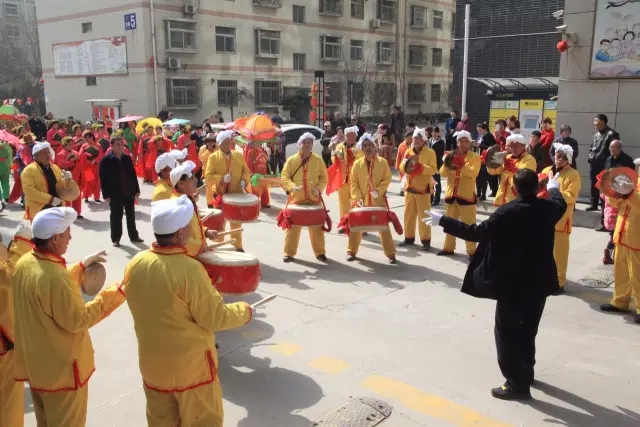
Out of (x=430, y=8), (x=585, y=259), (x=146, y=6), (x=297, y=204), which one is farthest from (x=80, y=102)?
(x=585, y=259)

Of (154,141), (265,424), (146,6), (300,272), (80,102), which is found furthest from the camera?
(80,102)

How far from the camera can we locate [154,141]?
49.3 feet

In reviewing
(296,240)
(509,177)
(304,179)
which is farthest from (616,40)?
(296,240)

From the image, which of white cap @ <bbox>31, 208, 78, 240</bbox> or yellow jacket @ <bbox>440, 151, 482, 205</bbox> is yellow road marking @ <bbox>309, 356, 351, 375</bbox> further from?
yellow jacket @ <bbox>440, 151, 482, 205</bbox>

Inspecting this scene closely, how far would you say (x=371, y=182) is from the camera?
8.29m

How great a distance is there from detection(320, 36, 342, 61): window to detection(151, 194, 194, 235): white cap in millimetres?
32261

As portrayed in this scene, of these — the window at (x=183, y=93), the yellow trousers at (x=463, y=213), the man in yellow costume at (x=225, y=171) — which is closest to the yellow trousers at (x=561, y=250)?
the yellow trousers at (x=463, y=213)

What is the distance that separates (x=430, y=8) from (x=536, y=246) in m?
39.4

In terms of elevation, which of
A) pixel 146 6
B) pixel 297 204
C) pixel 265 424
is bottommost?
pixel 265 424

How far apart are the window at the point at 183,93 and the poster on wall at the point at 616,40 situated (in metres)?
21.3

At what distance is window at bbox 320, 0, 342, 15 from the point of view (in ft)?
111

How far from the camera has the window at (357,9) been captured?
3594 cm

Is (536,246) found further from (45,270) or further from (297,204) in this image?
(297,204)

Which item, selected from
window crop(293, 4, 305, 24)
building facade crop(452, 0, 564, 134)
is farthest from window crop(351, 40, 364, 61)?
building facade crop(452, 0, 564, 134)
